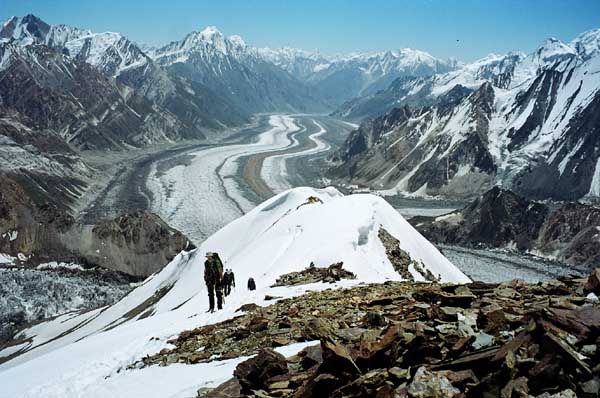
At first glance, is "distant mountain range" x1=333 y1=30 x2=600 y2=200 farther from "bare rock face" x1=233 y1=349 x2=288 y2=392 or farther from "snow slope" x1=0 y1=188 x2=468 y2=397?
"bare rock face" x1=233 y1=349 x2=288 y2=392

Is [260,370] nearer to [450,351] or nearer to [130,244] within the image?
[450,351]

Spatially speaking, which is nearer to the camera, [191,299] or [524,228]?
[191,299]

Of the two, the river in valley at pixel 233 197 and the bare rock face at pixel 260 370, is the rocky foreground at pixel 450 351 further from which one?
the river in valley at pixel 233 197

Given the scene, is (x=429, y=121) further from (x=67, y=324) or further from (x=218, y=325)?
(x=218, y=325)

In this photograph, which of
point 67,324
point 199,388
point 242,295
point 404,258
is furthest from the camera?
point 67,324

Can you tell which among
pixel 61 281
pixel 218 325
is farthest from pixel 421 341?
pixel 61 281

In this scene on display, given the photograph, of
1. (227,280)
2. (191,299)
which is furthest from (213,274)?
(191,299)
